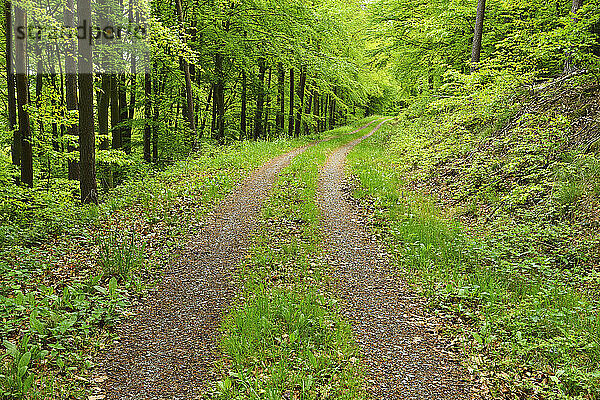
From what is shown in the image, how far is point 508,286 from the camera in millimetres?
6297

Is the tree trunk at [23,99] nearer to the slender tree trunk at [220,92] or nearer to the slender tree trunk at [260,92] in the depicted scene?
the slender tree trunk at [220,92]

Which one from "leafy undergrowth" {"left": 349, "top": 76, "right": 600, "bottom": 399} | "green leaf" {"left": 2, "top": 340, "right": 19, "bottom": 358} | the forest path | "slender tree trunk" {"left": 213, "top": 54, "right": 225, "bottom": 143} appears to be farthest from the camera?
"slender tree trunk" {"left": 213, "top": 54, "right": 225, "bottom": 143}

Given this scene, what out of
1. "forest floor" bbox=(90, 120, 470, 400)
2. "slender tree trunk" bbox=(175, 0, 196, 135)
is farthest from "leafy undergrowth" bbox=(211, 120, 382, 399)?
"slender tree trunk" bbox=(175, 0, 196, 135)

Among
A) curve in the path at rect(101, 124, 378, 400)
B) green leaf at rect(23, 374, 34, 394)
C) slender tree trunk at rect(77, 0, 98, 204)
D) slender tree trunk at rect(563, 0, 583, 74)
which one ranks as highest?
slender tree trunk at rect(563, 0, 583, 74)

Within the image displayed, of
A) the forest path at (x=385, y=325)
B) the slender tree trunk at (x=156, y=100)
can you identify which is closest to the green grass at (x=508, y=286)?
the forest path at (x=385, y=325)

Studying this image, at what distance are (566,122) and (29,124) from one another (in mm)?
14595

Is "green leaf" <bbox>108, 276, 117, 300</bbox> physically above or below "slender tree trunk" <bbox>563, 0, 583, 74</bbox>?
below

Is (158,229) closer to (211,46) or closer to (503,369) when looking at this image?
(503,369)

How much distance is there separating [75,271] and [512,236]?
821cm

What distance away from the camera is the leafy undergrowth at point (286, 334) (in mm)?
4418

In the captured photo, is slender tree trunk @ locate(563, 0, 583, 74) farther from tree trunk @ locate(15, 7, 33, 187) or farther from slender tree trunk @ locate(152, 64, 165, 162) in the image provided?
slender tree trunk @ locate(152, 64, 165, 162)

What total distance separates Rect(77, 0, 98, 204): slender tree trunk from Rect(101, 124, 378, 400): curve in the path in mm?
3866

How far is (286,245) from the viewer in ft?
27.7

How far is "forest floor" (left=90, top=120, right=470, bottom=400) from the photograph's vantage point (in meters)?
4.46
